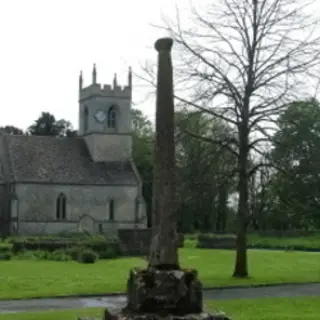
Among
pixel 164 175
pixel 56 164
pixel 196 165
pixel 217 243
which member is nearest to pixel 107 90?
pixel 56 164

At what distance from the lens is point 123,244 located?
44.4 m

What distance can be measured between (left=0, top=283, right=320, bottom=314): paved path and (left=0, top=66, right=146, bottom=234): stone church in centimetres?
4067

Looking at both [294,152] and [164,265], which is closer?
[164,265]

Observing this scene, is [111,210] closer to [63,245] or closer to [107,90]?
[107,90]

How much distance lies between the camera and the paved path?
1845 cm

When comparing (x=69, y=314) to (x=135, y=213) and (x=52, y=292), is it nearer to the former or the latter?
(x=52, y=292)

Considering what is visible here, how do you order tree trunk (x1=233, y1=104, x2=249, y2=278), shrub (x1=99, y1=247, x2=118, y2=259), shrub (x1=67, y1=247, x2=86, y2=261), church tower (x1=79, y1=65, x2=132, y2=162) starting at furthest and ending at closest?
church tower (x1=79, y1=65, x2=132, y2=162) → shrub (x1=99, y1=247, x2=118, y2=259) → shrub (x1=67, y1=247, x2=86, y2=261) → tree trunk (x1=233, y1=104, x2=249, y2=278)

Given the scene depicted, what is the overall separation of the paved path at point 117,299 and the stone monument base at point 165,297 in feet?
19.2

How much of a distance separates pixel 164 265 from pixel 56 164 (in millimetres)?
54643

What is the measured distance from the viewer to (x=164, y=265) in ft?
35.8

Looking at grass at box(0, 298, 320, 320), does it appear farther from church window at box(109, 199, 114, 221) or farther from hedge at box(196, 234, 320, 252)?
church window at box(109, 199, 114, 221)

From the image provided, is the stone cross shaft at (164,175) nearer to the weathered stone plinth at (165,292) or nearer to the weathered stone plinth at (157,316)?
the weathered stone plinth at (165,292)

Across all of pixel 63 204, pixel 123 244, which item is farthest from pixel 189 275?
pixel 63 204

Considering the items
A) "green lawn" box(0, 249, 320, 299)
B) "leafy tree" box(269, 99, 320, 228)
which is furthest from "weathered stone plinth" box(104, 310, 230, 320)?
"leafy tree" box(269, 99, 320, 228)
